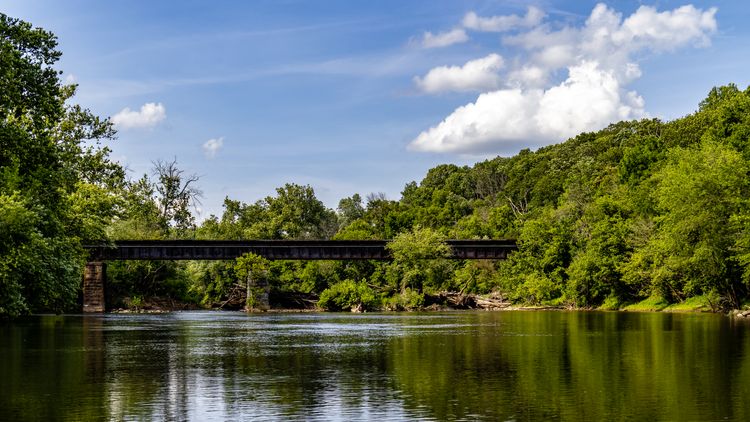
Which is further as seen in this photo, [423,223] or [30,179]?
[423,223]

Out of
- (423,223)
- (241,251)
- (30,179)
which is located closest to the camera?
(30,179)

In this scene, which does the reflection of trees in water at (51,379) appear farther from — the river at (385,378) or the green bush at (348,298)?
the green bush at (348,298)

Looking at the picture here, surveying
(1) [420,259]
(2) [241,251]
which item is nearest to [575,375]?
(1) [420,259]

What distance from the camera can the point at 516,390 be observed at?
75.3ft

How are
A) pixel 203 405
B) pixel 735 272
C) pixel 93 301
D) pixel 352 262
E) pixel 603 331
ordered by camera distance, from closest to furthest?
pixel 203 405, pixel 603 331, pixel 735 272, pixel 93 301, pixel 352 262

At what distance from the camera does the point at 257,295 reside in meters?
106

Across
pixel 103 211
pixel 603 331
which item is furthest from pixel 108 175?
pixel 603 331

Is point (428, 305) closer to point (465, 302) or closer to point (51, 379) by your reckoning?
point (465, 302)

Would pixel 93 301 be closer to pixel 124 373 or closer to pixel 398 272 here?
pixel 398 272

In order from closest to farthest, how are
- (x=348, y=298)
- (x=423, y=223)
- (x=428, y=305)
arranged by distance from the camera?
1. (x=428, y=305)
2. (x=348, y=298)
3. (x=423, y=223)

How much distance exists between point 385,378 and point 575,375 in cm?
567

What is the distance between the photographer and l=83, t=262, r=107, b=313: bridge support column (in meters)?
98.1

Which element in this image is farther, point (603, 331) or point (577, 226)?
point (577, 226)

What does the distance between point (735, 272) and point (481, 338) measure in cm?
3510
